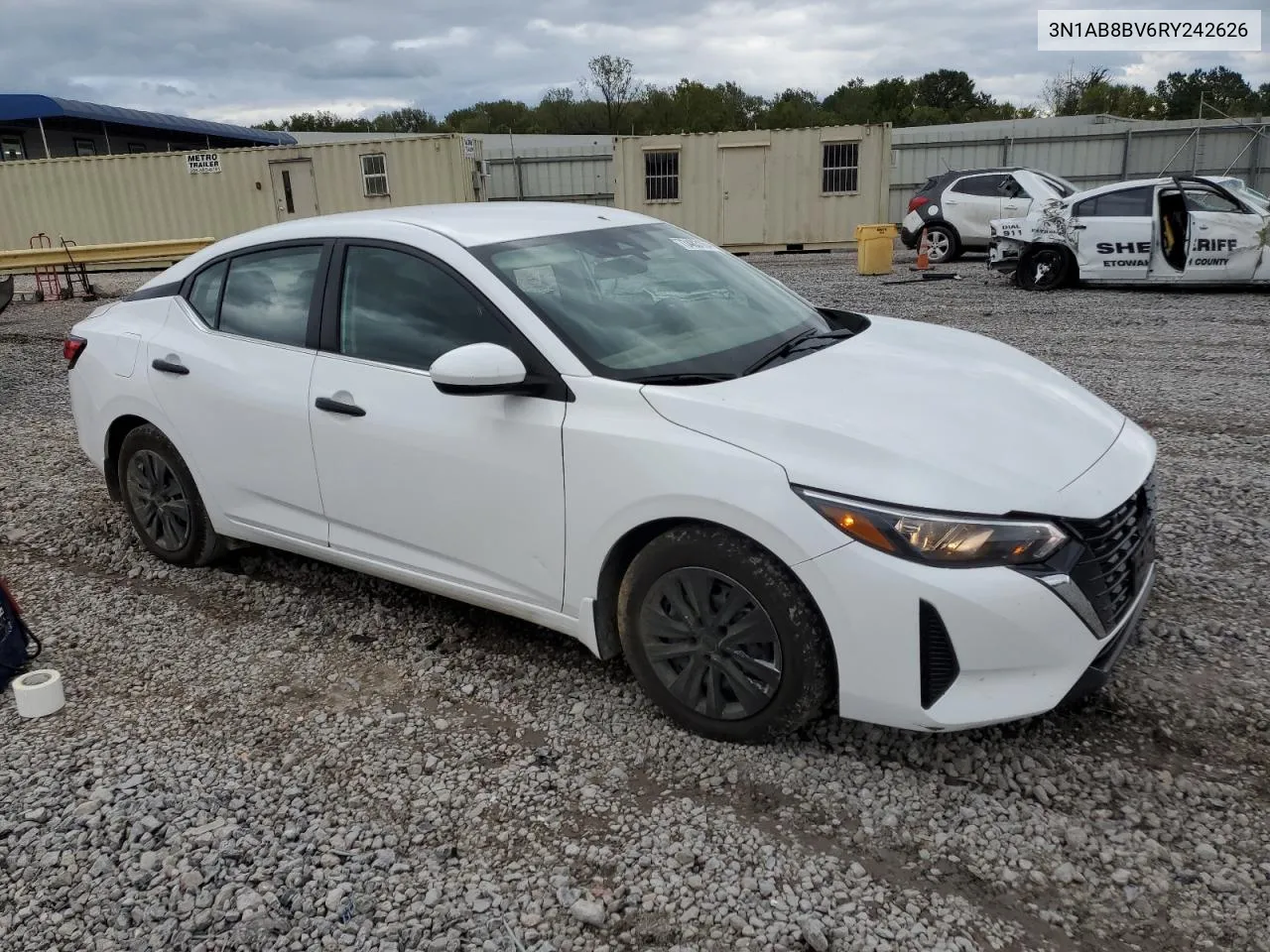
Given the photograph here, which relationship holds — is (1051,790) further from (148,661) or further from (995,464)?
(148,661)

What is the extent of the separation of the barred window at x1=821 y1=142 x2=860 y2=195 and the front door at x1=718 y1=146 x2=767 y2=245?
49.9 inches

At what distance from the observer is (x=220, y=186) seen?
2233cm

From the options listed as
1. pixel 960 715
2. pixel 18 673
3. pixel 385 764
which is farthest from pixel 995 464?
pixel 18 673

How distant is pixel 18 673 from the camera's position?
3.72 meters

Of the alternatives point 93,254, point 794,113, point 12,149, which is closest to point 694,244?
point 93,254

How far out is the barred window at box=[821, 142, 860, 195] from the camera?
20453mm

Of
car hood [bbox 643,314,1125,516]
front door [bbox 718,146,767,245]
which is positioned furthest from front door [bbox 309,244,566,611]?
front door [bbox 718,146,767,245]

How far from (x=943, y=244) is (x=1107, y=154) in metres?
10.00

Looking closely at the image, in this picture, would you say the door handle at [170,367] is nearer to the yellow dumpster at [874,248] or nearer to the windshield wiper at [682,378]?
the windshield wiper at [682,378]

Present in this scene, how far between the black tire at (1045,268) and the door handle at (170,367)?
39.0 ft

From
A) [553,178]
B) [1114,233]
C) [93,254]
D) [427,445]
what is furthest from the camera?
[553,178]

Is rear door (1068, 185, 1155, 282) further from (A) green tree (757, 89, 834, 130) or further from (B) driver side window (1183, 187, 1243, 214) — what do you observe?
(A) green tree (757, 89, 834, 130)

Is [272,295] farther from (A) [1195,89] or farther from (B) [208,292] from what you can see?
(A) [1195,89]

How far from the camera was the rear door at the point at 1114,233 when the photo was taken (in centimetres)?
1230
